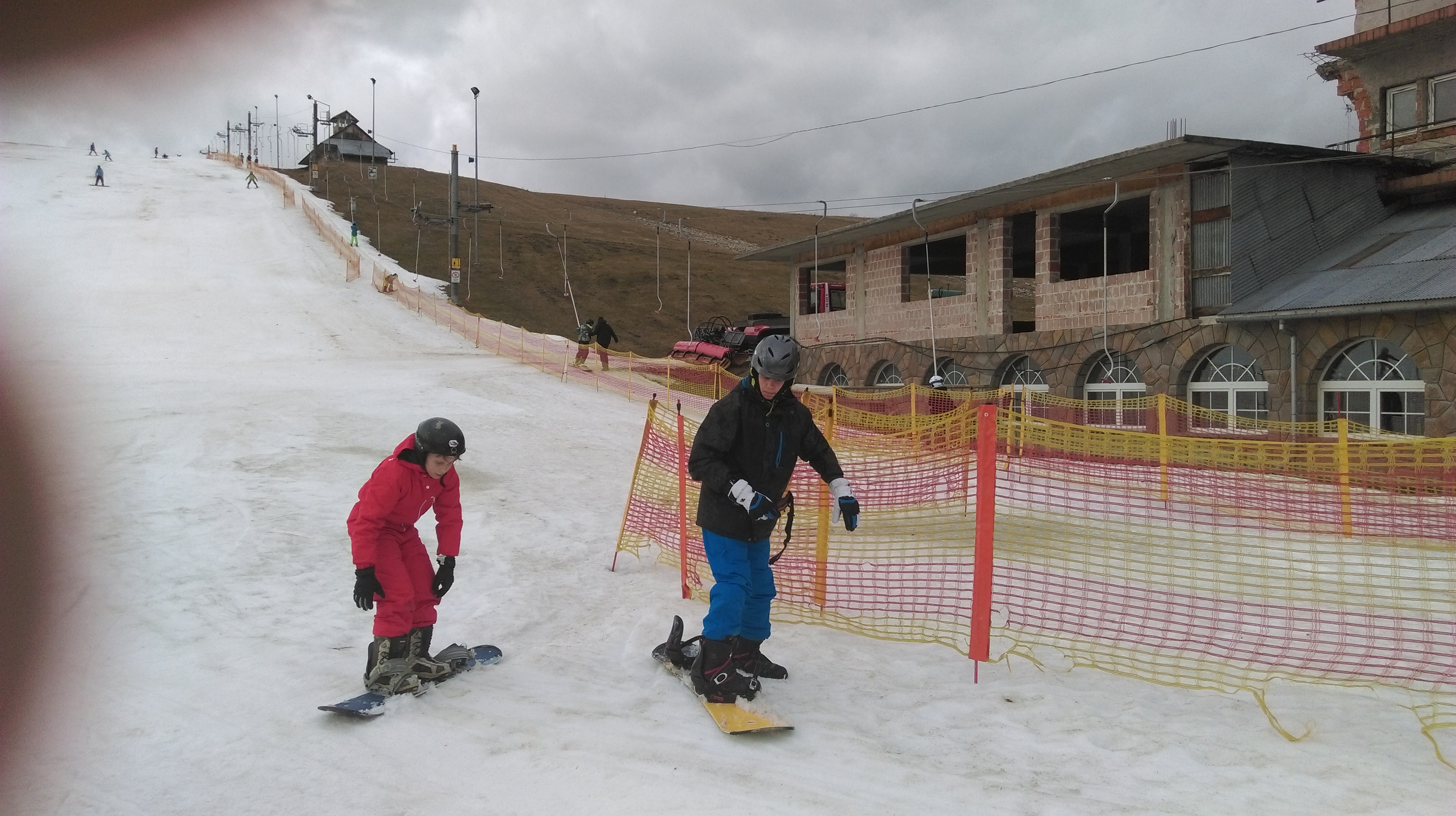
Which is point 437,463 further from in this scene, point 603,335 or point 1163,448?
point 603,335

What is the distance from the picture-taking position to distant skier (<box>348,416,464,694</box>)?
4.13 metres

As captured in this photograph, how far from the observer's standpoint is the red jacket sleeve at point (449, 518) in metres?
4.50

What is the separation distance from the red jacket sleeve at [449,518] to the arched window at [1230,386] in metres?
13.7

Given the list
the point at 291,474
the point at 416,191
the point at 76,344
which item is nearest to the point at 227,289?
the point at 76,344

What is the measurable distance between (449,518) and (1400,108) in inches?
1006

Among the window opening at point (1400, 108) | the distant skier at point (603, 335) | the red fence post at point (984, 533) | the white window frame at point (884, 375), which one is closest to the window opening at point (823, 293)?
the white window frame at point (884, 375)

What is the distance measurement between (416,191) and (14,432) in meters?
67.2

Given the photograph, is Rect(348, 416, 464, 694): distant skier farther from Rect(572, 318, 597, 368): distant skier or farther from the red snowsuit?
Rect(572, 318, 597, 368): distant skier

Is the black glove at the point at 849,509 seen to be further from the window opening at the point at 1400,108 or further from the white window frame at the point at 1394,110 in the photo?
the window opening at the point at 1400,108

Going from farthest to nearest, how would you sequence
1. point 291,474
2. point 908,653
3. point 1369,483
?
1. point 291,474
2. point 1369,483
3. point 908,653

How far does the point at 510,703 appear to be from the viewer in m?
4.30

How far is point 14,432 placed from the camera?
390 cm

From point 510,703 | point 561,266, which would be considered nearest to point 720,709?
point 510,703

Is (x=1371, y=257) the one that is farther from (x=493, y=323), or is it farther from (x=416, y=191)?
(x=416, y=191)
